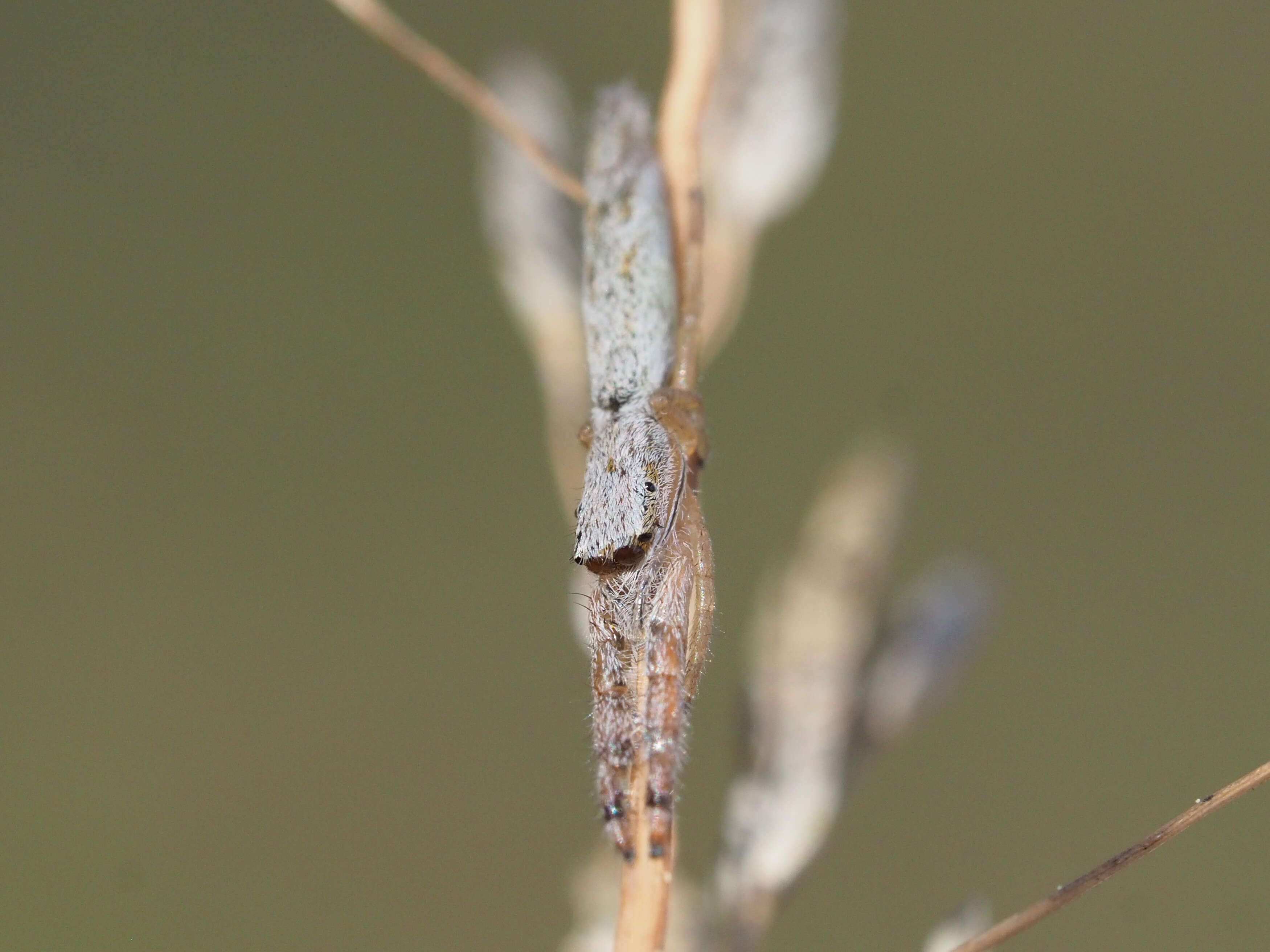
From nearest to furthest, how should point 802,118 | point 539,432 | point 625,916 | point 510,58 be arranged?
point 625,916, point 802,118, point 510,58, point 539,432

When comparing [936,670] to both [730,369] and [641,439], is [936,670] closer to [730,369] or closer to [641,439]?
[641,439]

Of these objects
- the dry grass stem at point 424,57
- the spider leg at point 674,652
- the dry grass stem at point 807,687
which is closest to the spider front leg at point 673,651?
the spider leg at point 674,652

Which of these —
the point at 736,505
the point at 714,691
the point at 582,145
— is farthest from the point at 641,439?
the point at 736,505

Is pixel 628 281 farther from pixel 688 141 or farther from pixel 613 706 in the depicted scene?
pixel 613 706

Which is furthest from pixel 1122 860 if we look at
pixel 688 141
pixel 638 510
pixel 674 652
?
pixel 688 141

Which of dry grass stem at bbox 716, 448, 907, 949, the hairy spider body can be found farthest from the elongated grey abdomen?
dry grass stem at bbox 716, 448, 907, 949

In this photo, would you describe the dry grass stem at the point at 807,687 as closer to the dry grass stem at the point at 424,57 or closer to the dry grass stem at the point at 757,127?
the dry grass stem at the point at 757,127

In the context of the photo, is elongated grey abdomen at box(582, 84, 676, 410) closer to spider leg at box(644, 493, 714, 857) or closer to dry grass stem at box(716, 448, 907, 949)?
spider leg at box(644, 493, 714, 857)
